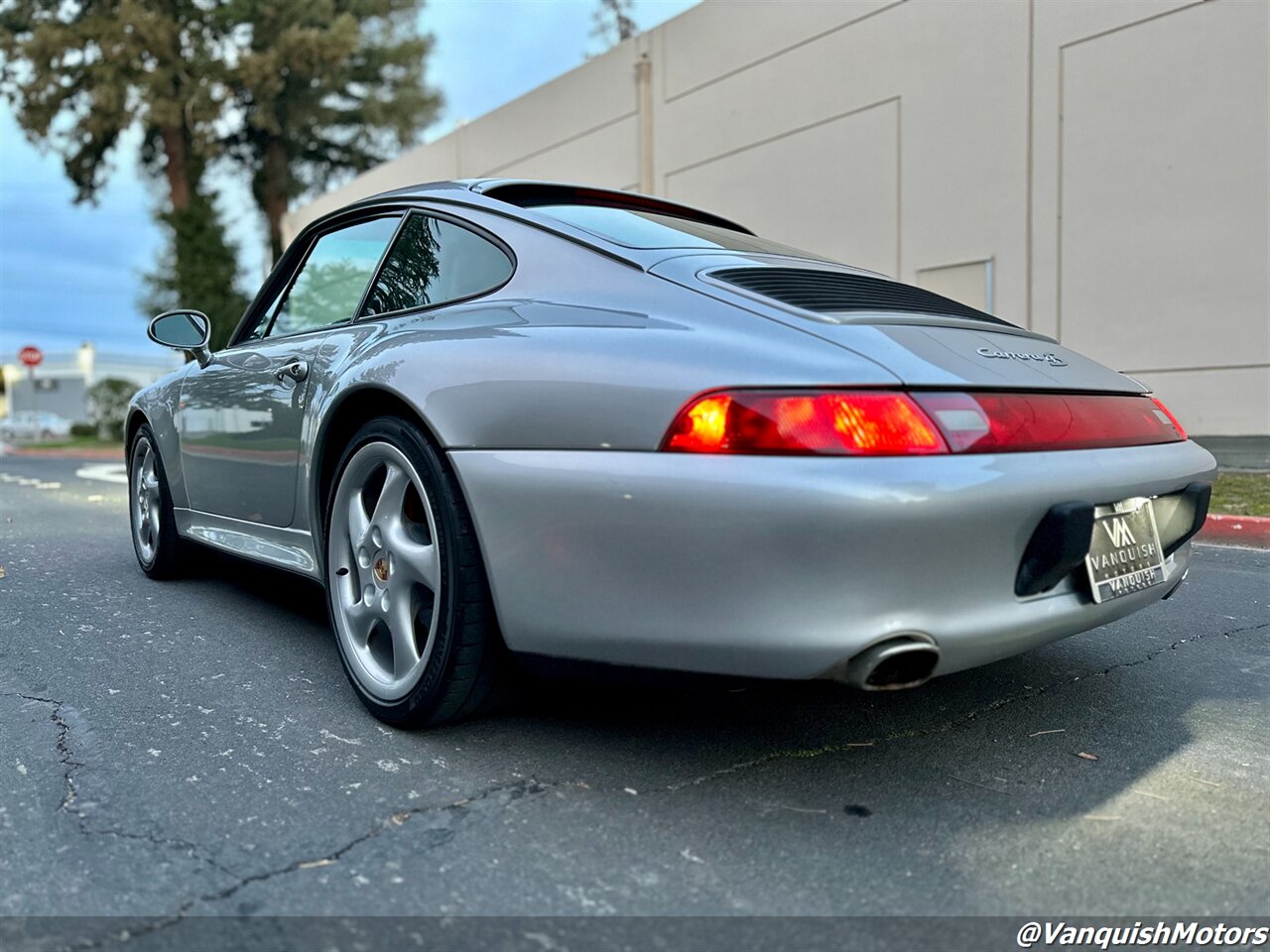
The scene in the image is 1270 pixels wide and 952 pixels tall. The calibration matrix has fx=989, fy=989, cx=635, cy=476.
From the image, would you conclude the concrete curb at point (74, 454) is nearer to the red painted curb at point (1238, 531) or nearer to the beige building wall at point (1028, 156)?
the beige building wall at point (1028, 156)

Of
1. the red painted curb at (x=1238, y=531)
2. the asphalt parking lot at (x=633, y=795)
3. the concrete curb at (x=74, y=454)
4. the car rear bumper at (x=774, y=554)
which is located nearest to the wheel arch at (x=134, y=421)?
the asphalt parking lot at (x=633, y=795)

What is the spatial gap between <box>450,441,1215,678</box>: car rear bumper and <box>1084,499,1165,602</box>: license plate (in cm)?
4

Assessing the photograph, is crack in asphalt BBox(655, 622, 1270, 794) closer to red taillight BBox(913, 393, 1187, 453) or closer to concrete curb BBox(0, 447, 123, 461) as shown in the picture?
red taillight BBox(913, 393, 1187, 453)

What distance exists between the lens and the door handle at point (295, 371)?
2.81 m

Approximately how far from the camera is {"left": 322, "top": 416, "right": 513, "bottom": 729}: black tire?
2.10m

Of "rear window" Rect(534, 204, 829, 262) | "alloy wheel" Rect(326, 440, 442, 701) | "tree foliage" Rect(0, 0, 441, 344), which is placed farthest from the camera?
"tree foliage" Rect(0, 0, 441, 344)

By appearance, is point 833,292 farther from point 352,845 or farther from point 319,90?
point 319,90

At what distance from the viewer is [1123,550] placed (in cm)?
207

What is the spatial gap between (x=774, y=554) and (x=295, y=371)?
172cm

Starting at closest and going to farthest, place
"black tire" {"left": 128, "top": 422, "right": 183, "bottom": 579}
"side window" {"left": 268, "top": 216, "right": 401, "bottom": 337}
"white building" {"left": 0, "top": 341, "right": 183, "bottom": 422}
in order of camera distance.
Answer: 1. "side window" {"left": 268, "top": 216, "right": 401, "bottom": 337}
2. "black tire" {"left": 128, "top": 422, "right": 183, "bottom": 579}
3. "white building" {"left": 0, "top": 341, "right": 183, "bottom": 422}

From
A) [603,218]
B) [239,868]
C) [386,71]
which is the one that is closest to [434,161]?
[386,71]

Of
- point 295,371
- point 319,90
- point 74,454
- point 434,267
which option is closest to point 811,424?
point 434,267

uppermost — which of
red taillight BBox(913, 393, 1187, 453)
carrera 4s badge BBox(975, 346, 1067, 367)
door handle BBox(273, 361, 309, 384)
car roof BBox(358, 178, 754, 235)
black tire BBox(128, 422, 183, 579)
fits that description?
car roof BBox(358, 178, 754, 235)

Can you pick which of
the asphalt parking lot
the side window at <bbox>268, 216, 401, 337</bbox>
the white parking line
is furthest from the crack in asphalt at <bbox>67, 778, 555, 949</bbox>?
the white parking line
